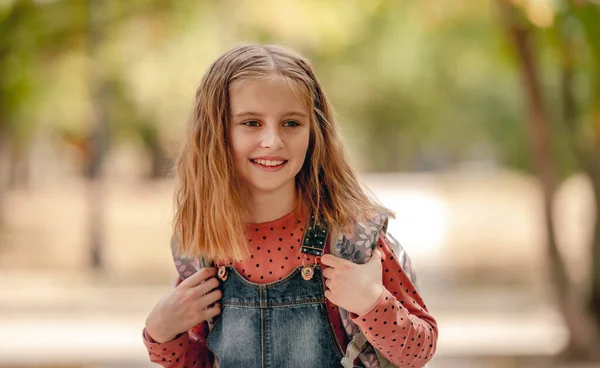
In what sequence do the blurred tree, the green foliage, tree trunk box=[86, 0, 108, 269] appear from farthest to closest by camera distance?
tree trunk box=[86, 0, 108, 269]
the green foliage
the blurred tree

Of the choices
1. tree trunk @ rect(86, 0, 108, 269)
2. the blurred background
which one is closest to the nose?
the blurred background

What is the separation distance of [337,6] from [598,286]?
4.69m

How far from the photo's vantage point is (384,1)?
346 inches

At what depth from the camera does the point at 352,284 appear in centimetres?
155

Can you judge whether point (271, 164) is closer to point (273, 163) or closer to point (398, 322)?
point (273, 163)

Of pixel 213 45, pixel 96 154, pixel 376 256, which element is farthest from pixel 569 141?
pixel 96 154

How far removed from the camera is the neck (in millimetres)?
1687

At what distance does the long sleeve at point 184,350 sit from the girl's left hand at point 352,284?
328mm

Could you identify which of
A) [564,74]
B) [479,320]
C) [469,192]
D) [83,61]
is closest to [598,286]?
[564,74]

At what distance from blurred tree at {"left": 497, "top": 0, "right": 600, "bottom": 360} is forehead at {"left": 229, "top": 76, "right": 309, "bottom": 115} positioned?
4506mm

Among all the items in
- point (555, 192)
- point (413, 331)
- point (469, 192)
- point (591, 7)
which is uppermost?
point (591, 7)

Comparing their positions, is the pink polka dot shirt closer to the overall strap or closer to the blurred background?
the overall strap

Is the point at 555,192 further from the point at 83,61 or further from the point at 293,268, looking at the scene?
the point at 83,61

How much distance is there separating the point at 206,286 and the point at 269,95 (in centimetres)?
39
